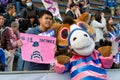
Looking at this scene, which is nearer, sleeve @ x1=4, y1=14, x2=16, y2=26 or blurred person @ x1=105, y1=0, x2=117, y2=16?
sleeve @ x1=4, y1=14, x2=16, y2=26

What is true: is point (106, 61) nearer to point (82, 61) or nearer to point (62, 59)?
point (82, 61)

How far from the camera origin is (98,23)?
9383 millimetres

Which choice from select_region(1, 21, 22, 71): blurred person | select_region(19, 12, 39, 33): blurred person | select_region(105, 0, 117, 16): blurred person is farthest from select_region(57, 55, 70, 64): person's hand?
select_region(105, 0, 117, 16): blurred person

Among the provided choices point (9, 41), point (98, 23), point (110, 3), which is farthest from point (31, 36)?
point (110, 3)

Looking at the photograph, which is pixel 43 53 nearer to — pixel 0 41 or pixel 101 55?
pixel 101 55

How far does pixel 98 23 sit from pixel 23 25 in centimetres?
216

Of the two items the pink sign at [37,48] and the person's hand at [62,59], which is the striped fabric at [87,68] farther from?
the pink sign at [37,48]

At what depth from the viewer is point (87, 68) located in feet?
12.0

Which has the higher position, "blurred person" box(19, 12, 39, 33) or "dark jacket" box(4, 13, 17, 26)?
"dark jacket" box(4, 13, 17, 26)

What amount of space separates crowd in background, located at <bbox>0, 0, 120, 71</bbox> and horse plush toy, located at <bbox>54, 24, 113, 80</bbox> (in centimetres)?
48

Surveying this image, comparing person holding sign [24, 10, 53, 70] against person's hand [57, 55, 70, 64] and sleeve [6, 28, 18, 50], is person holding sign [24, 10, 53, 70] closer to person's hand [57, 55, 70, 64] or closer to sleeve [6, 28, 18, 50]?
person's hand [57, 55, 70, 64]

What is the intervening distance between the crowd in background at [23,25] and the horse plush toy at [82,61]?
0.48 meters

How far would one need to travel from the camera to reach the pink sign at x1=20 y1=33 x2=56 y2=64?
13.0ft

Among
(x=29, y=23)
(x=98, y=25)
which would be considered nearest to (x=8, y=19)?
(x=29, y=23)
